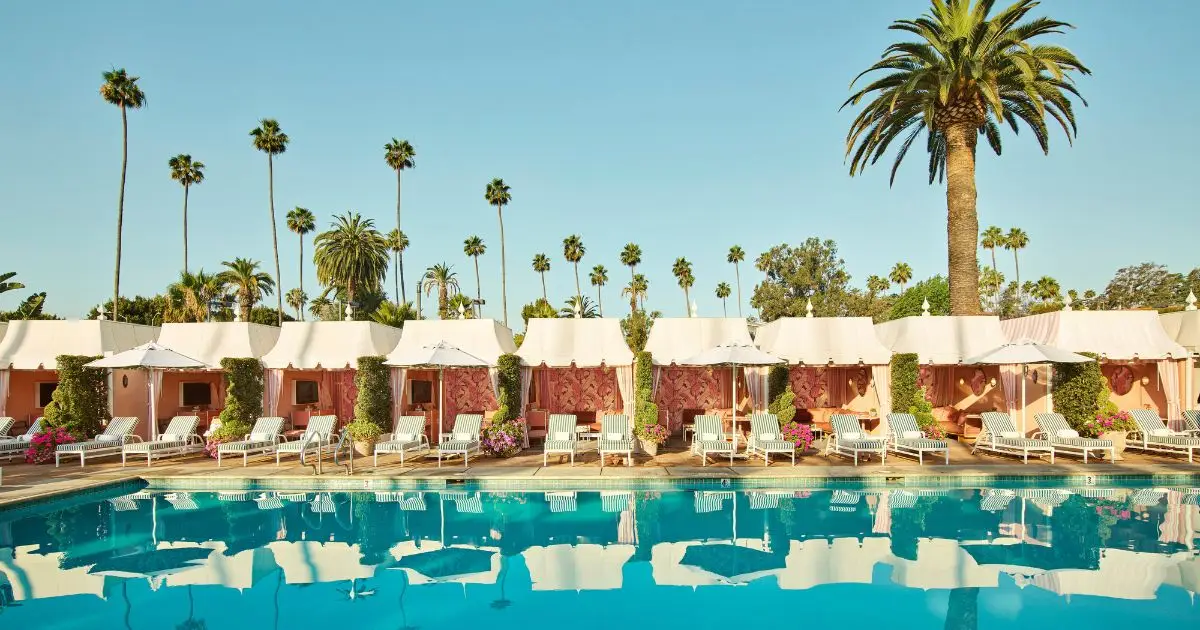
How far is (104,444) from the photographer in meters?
14.3

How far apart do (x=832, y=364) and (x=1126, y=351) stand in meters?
6.82

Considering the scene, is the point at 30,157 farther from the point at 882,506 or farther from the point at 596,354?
the point at 882,506

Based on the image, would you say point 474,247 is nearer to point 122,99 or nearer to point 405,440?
point 122,99

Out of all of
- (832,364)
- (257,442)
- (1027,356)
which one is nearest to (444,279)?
(257,442)

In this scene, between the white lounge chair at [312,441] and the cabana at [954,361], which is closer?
the white lounge chair at [312,441]

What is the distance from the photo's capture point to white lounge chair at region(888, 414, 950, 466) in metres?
12.9

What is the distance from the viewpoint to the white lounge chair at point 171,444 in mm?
13766

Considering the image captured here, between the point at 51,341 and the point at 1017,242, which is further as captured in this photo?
the point at 1017,242

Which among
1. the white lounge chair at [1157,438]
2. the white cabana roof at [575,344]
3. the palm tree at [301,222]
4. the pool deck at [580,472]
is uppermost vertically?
the palm tree at [301,222]

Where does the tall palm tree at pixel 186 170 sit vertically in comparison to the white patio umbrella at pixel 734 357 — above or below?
above

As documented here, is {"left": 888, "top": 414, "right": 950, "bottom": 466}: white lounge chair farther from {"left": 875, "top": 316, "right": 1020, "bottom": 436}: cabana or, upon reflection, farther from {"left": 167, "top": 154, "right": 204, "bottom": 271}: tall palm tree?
{"left": 167, "top": 154, "right": 204, "bottom": 271}: tall palm tree

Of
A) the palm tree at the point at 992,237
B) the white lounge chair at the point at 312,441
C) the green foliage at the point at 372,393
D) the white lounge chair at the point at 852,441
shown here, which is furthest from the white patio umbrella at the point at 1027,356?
the palm tree at the point at 992,237

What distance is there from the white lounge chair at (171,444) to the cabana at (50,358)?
2553 millimetres

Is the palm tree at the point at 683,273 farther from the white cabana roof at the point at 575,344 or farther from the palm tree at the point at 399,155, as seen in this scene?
the white cabana roof at the point at 575,344
